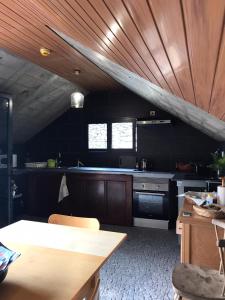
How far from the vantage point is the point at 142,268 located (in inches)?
106

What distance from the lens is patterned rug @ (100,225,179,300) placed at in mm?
2234

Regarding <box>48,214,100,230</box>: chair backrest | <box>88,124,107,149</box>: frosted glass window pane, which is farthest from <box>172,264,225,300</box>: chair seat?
<box>88,124,107,149</box>: frosted glass window pane

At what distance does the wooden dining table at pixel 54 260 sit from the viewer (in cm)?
98

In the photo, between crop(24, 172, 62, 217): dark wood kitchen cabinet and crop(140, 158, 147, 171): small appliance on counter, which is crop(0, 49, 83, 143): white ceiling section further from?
crop(140, 158, 147, 171): small appliance on counter

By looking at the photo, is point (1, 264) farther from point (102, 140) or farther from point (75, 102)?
point (102, 140)

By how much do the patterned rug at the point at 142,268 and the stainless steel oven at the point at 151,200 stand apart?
11.1 inches

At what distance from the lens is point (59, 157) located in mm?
5098

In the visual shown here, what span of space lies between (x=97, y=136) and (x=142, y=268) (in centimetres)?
275

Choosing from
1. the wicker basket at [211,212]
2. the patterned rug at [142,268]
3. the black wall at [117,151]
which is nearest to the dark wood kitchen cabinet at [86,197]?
the patterned rug at [142,268]

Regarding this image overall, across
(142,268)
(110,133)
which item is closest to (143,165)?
(110,133)

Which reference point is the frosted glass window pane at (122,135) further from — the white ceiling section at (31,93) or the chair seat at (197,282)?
the chair seat at (197,282)

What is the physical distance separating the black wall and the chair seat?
2.82m

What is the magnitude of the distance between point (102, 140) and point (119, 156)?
0.47m

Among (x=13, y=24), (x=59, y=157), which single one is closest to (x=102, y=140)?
(x=59, y=157)
